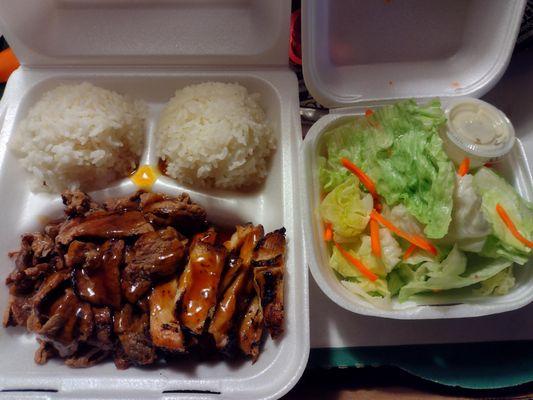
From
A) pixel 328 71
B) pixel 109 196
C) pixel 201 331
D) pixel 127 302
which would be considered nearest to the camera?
pixel 201 331

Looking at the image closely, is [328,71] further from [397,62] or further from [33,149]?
[33,149]

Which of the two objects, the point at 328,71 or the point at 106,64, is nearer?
the point at 328,71

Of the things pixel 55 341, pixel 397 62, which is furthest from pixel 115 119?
pixel 397 62

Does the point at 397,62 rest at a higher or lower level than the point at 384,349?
higher

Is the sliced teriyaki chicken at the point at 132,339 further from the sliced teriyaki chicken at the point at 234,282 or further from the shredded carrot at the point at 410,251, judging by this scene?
the shredded carrot at the point at 410,251

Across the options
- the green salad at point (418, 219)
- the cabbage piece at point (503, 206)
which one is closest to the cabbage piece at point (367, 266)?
the green salad at point (418, 219)

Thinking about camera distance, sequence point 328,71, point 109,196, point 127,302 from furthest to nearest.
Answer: point 109,196
point 328,71
point 127,302

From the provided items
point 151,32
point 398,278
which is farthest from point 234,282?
point 151,32

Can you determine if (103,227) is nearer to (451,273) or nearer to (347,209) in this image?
Result: (347,209)
